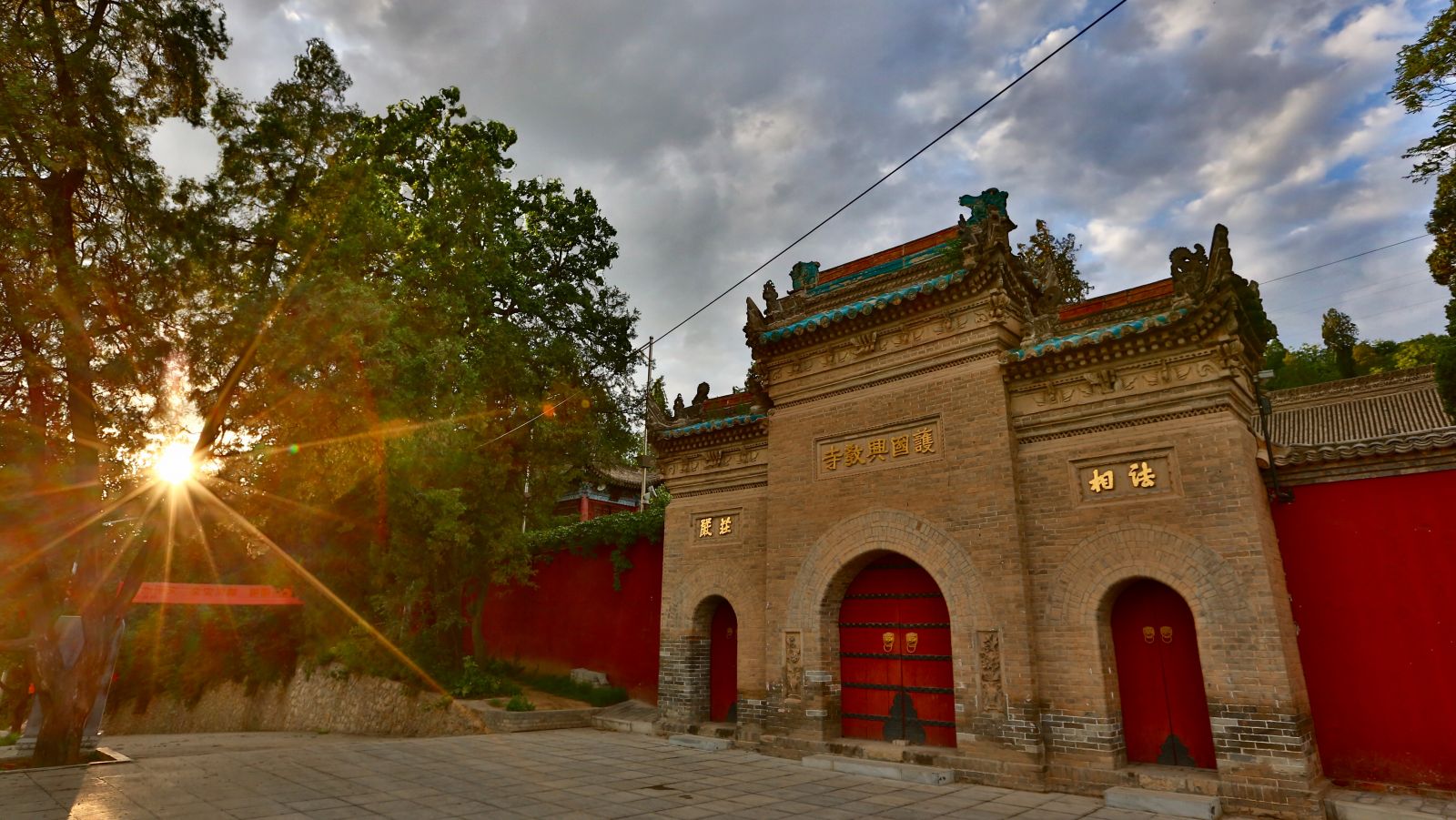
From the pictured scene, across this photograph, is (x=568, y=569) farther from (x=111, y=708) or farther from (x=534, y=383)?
(x=111, y=708)

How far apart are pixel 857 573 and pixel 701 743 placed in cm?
327

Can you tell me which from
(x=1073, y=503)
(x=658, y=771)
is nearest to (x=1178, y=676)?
(x=1073, y=503)

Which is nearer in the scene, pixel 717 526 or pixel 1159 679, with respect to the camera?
pixel 1159 679

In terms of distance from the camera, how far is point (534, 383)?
1427cm

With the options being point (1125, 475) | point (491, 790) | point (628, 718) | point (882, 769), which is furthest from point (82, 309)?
point (1125, 475)

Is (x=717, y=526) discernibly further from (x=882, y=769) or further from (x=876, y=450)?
(x=882, y=769)

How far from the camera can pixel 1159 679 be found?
7.38 metres

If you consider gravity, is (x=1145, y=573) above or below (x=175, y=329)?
below

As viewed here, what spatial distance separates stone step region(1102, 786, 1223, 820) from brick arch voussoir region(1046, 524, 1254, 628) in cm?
154

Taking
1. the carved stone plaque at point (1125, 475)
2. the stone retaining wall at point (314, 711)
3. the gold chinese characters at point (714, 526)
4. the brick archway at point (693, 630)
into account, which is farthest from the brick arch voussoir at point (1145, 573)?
the stone retaining wall at point (314, 711)

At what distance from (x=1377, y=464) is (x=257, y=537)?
13665 mm

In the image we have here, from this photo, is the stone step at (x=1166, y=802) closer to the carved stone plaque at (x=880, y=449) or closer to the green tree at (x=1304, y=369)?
the carved stone plaque at (x=880, y=449)

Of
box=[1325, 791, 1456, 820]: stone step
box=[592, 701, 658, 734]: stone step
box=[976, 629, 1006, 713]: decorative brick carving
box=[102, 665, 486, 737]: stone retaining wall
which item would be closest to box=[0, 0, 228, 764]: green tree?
box=[102, 665, 486, 737]: stone retaining wall

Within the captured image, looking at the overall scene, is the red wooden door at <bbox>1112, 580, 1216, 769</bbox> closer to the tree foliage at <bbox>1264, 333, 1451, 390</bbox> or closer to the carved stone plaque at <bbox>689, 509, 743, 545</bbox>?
the carved stone plaque at <bbox>689, 509, 743, 545</bbox>
